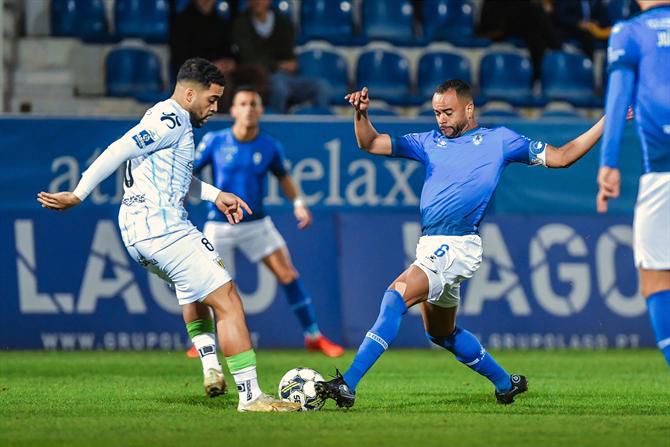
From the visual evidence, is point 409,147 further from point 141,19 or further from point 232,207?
point 141,19

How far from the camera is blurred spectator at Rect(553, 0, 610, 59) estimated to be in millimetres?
18391

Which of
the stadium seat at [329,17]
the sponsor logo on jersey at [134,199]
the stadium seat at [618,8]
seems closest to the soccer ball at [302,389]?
the sponsor logo on jersey at [134,199]

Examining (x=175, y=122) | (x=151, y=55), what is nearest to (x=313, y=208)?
(x=151, y=55)

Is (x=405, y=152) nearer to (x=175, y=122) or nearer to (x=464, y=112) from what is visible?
(x=464, y=112)

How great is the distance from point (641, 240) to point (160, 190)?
298cm

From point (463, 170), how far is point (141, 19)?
31.7 feet

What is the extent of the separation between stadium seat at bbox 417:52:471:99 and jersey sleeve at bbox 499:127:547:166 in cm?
883

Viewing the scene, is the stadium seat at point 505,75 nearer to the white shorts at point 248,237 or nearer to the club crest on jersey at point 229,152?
the white shorts at point 248,237

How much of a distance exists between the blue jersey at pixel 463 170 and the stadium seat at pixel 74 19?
9.27 meters

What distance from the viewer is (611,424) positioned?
725 cm

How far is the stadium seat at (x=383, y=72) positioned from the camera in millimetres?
17031

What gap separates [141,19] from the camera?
56.0 ft

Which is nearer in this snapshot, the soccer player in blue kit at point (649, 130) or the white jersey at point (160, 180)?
the soccer player in blue kit at point (649, 130)

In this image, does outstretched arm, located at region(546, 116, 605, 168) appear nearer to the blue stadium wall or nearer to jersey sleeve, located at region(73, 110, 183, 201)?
jersey sleeve, located at region(73, 110, 183, 201)
